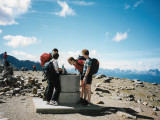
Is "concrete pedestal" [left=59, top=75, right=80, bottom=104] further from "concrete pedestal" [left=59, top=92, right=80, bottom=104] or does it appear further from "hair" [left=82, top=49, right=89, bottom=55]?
"hair" [left=82, top=49, right=89, bottom=55]

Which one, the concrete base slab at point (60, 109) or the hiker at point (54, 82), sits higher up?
the hiker at point (54, 82)

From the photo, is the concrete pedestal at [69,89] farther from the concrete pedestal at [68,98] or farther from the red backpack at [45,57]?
the red backpack at [45,57]

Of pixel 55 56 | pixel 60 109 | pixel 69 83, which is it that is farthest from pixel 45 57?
pixel 60 109

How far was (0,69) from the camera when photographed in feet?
78.3

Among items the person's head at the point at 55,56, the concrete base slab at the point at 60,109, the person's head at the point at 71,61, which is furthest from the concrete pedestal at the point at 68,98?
the person's head at the point at 55,56

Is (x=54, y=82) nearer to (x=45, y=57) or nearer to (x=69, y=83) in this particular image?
(x=69, y=83)

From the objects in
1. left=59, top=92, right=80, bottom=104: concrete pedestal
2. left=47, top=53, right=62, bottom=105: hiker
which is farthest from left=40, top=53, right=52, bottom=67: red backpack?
left=59, top=92, right=80, bottom=104: concrete pedestal

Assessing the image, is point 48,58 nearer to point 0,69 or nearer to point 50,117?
point 50,117

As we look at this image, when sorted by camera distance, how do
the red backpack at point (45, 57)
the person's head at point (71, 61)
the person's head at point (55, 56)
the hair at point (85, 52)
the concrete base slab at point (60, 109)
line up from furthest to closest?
the red backpack at point (45, 57) → the person's head at point (71, 61) → the hair at point (85, 52) → the person's head at point (55, 56) → the concrete base slab at point (60, 109)

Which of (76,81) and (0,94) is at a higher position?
(76,81)

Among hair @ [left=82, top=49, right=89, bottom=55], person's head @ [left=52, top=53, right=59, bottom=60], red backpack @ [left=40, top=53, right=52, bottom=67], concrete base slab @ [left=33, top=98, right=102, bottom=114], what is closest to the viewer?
concrete base slab @ [left=33, top=98, right=102, bottom=114]

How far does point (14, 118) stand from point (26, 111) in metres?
0.97

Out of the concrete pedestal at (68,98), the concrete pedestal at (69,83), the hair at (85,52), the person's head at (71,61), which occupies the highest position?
the hair at (85,52)

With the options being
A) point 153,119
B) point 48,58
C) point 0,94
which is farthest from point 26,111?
point 153,119
